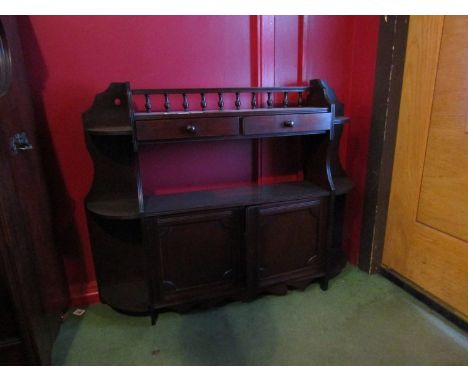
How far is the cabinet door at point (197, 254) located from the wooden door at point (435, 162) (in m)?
0.94

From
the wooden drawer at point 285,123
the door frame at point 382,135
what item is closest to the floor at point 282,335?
the door frame at point 382,135

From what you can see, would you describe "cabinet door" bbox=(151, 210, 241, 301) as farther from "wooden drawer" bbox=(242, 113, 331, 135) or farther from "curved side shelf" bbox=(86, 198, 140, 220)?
"wooden drawer" bbox=(242, 113, 331, 135)

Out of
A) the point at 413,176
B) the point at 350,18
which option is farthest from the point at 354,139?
the point at 350,18

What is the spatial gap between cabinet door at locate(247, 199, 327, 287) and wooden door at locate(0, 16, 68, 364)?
3.02ft

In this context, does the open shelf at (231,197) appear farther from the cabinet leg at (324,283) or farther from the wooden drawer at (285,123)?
the cabinet leg at (324,283)

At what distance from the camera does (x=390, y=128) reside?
64.3 inches

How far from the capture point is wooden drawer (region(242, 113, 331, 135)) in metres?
1.37

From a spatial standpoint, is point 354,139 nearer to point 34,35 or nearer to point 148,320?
point 148,320

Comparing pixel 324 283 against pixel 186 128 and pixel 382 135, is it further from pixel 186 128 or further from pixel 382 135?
pixel 186 128

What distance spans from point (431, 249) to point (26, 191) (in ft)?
6.21

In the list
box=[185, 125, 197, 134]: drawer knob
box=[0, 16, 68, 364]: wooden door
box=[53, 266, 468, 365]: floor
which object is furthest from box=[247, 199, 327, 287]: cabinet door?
box=[0, 16, 68, 364]: wooden door

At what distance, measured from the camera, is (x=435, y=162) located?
1.47 m

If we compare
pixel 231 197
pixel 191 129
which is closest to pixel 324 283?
pixel 231 197

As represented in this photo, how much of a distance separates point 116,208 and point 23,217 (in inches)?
13.7
